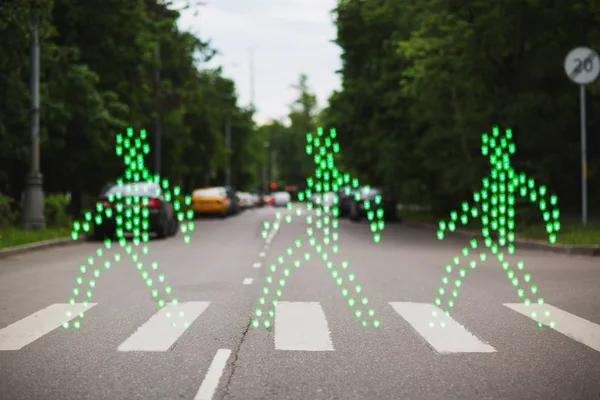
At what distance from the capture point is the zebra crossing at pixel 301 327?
6.51m

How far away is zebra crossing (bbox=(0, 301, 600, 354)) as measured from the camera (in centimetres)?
651

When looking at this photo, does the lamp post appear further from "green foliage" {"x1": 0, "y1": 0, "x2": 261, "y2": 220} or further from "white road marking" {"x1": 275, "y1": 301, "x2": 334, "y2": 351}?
"white road marking" {"x1": 275, "y1": 301, "x2": 334, "y2": 351}

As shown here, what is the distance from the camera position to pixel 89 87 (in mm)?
24250

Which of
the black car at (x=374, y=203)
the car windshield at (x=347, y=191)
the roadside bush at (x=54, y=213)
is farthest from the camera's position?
the car windshield at (x=347, y=191)

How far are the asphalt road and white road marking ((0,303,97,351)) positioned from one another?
1.0 inches

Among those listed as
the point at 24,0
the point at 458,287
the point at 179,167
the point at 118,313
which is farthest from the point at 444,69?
the point at 179,167

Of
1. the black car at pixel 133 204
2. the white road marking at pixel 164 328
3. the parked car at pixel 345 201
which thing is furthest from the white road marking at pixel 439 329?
the parked car at pixel 345 201

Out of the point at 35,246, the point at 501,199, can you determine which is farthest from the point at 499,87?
the point at 35,246

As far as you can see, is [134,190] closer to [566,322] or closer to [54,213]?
[54,213]

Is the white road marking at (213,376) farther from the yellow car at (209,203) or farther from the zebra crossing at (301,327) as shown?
the yellow car at (209,203)

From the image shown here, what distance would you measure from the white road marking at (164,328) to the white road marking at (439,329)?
2.23 meters

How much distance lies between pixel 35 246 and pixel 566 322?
40.3ft

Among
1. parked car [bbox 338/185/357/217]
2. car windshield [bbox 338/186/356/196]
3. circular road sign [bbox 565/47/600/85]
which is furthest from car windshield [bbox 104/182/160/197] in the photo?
parked car [bbox 338/185/357/217]

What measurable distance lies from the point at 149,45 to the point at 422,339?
23.8 m
